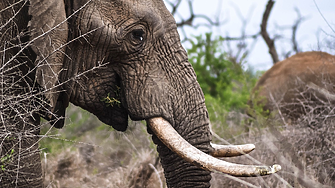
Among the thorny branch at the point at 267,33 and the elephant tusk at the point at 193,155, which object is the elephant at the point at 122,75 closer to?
the elephant tusk at the point at 193,155

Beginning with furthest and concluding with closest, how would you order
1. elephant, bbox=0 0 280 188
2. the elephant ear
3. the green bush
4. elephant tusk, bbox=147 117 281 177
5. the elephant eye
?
the green bush → the elephant eye → elephant, bbox=0 0 280 188 → the elephant ear → elephant tusk, bbox=147 117 281 177

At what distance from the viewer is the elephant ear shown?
3.13 m

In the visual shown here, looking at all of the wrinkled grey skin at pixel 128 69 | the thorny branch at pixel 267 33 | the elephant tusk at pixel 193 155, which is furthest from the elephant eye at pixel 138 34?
the thorny branch at pixel 267 33

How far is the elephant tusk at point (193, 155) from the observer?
2781mm

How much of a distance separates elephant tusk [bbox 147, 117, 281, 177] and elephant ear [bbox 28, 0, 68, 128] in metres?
0.68

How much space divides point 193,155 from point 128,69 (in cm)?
80

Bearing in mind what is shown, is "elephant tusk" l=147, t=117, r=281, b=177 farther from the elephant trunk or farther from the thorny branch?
the thorny branch

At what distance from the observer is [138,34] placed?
344 cm

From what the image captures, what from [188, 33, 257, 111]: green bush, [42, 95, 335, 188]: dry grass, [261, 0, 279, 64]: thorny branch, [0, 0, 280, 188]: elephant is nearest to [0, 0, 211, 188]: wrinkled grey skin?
[0, 0, 280, 188]: elephant

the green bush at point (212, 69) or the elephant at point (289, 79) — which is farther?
the green bush at point (212, 69)

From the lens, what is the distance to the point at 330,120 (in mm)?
4555

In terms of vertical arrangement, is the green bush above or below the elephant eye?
below

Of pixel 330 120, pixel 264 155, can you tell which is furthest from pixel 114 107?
pixel 330 120

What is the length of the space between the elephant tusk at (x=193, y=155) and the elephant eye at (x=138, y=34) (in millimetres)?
585
